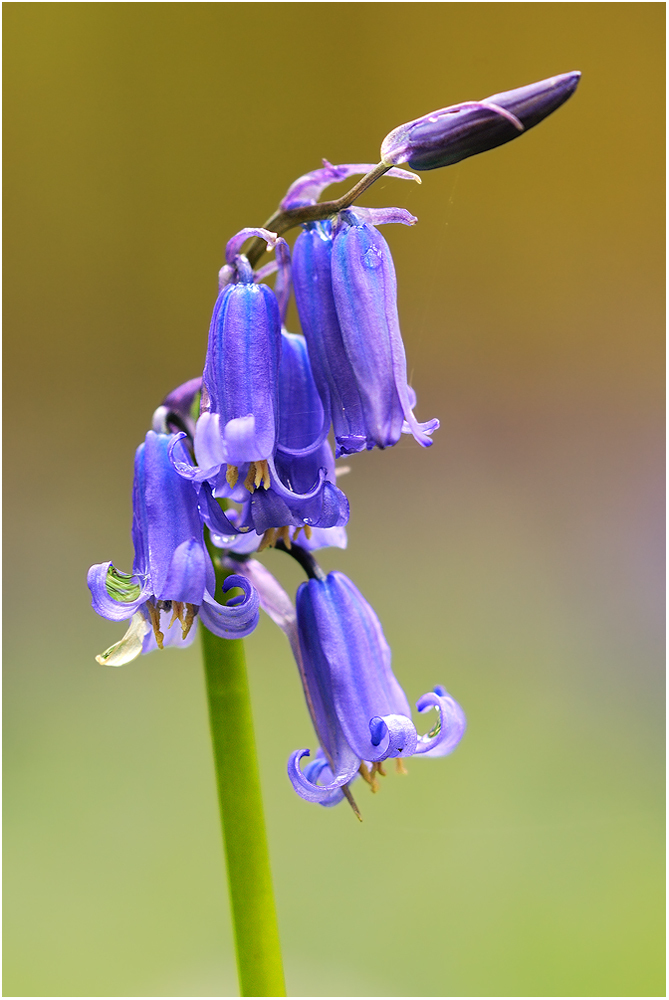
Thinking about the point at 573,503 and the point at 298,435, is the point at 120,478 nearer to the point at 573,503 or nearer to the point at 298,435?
the point at 573,503

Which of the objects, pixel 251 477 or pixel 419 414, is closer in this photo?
pixel 251 477

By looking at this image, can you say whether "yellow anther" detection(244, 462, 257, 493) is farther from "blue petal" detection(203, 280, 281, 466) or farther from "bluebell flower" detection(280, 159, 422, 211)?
"bluebell flower" detection(280, 159, 422, 211)

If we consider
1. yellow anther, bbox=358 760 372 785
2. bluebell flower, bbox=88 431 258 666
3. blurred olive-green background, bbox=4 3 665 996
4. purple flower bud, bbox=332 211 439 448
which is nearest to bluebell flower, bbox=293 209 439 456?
purple flower bud, bbox=332 211 439 448

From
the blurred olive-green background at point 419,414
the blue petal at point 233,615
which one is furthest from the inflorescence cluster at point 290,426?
the blurred olive-green background at point 419,414

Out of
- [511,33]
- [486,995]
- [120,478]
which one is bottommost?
[486,995]

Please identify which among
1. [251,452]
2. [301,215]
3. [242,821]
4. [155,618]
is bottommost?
[242,821]

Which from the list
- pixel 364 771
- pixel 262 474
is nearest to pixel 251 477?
pixel 262 474

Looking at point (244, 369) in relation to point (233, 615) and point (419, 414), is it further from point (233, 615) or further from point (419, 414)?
point (419, 414)

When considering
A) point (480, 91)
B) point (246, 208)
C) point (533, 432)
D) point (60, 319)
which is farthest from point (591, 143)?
point (60, 319)
